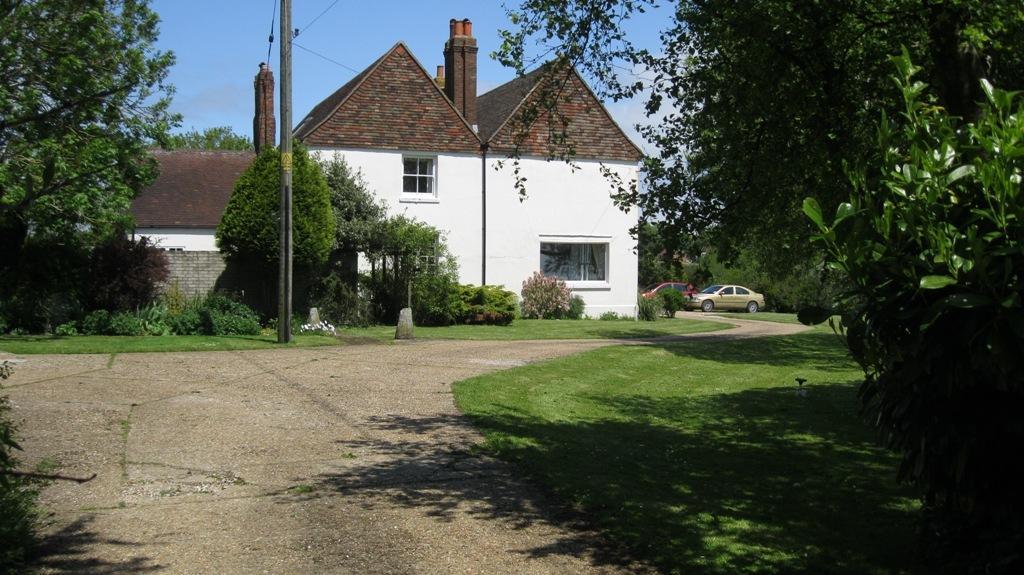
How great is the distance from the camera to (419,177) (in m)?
27.7

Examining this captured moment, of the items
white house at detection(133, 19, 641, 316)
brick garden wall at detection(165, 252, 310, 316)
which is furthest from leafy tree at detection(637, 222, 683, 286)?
white house at detection(133, 19, 641, 316)

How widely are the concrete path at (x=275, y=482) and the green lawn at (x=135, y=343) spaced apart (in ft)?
8.62

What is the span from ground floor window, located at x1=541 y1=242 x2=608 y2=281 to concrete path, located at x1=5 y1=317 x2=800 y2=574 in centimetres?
1703

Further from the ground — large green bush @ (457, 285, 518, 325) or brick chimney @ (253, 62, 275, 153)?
brick chimney @ (253, 62, 275, 153)

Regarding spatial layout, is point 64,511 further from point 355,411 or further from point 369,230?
point 369,230

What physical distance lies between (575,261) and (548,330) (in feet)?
22.7

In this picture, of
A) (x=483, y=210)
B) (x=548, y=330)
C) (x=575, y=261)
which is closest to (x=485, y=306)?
(x=548, y=330)

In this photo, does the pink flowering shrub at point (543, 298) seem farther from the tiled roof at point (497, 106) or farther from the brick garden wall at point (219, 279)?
the brick garden wall at point (219, 279)

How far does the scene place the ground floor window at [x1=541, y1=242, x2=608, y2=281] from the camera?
29688mm

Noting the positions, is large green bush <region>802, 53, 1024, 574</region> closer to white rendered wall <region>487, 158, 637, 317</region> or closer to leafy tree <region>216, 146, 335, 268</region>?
leafy tree <region>216, 146, 335, 268</region>

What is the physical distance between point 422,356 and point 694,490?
9483 mm

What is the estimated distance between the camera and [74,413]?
9.59 meters

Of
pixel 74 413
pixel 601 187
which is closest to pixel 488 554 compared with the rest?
pixel 74 413

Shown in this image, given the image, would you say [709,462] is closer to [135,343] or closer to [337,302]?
[135,343]
